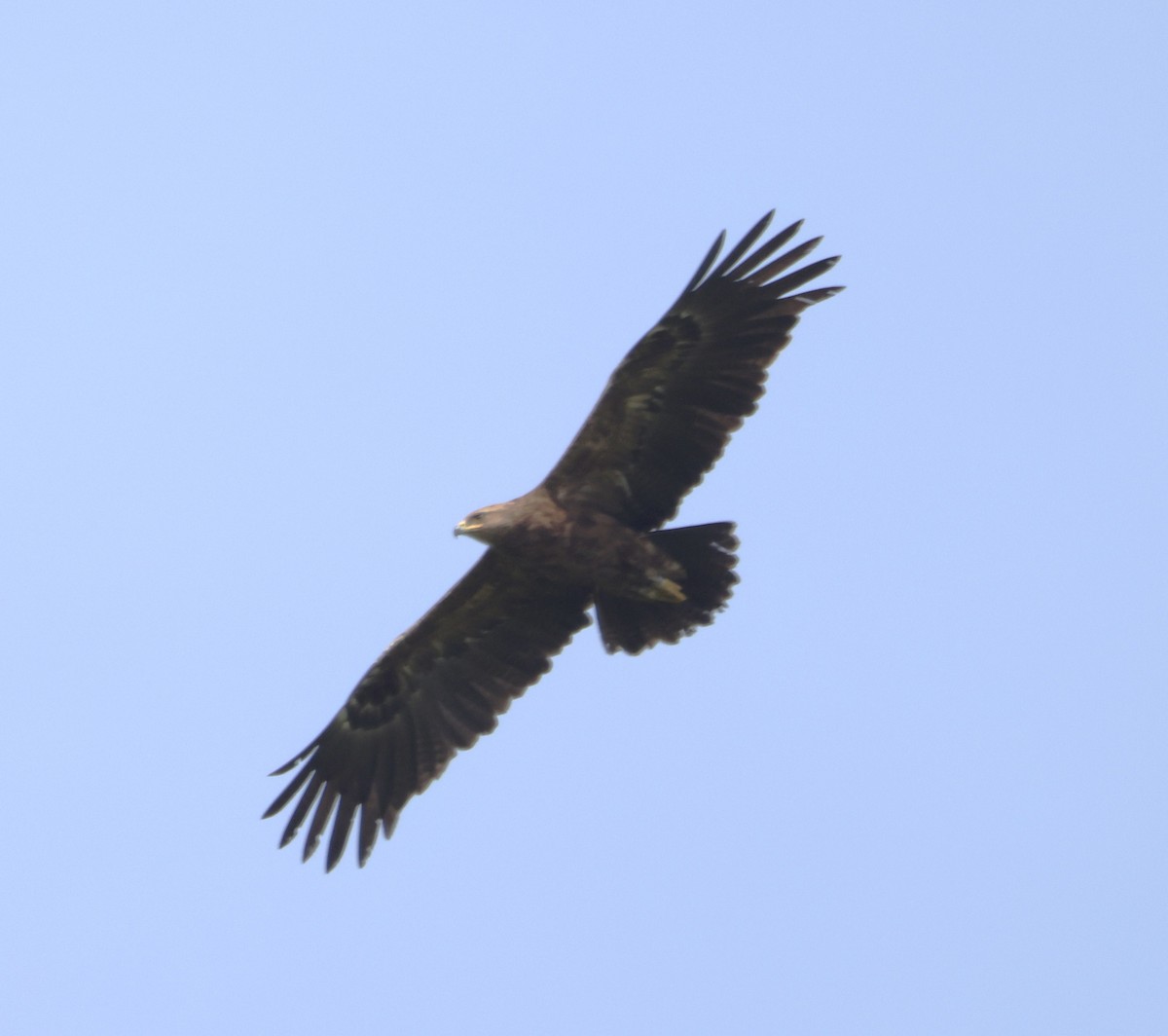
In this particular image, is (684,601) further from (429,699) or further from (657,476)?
(429,699)

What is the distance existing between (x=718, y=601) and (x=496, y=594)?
186 centimetres

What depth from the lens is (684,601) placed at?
49.4 ft

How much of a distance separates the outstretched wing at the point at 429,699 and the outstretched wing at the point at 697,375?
4.54ft

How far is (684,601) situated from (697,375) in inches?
68.7

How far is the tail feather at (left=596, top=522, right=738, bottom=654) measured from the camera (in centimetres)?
1484

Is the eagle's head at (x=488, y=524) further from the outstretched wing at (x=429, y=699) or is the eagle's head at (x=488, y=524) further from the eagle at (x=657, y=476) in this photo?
the outstretched wing at (x=429, y=699)

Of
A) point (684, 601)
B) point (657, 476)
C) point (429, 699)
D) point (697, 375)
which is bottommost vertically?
point (429, 699)

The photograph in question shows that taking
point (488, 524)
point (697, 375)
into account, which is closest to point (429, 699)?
point (488, 524)

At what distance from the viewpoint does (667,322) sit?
1470cm

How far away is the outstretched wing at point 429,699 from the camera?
15.8 metres

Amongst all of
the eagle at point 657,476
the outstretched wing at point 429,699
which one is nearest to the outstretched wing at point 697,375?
the eagle at point 657,476

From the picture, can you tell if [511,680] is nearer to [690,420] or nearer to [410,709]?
[410,709]

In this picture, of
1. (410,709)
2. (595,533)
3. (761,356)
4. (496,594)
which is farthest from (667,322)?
(410,709)

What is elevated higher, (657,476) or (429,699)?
(657,476)
